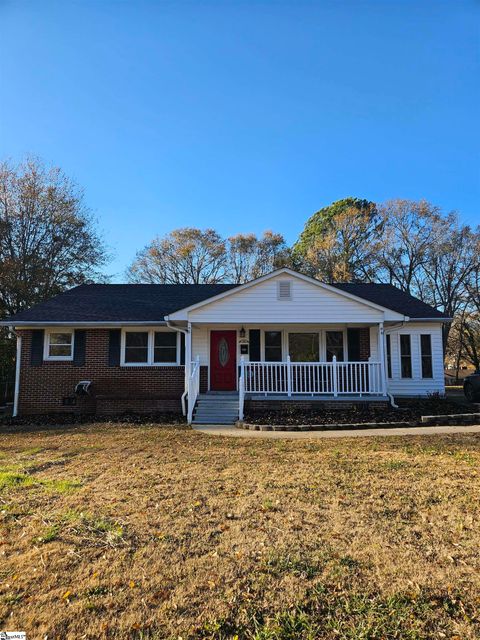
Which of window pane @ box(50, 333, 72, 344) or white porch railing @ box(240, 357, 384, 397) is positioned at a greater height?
window pane @ box(50, 333, 72, 344)

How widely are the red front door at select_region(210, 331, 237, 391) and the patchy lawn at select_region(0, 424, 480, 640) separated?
285 inches

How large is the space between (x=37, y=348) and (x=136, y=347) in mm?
3310

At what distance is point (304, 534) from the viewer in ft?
12.6

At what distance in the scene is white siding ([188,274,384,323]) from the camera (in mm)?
12773

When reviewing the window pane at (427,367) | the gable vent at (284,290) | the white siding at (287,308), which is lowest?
the window pane at (427,367)

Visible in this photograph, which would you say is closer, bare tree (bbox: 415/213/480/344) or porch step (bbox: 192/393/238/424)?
porch step (bbox: 192/393/238/424)

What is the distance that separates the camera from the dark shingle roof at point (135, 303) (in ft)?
45.8

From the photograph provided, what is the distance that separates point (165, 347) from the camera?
14109 mm

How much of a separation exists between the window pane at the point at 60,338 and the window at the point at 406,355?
11.6 m

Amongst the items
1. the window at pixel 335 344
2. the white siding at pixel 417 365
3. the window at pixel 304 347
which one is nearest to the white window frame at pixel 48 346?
the window at pixel 304 347

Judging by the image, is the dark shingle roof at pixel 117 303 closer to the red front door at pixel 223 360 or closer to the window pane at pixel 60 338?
the window pane at pixel 60 338

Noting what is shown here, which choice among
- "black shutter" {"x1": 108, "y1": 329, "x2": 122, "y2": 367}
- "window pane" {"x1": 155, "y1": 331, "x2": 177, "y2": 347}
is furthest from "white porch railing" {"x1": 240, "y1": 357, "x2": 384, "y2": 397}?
"black shutter" {"x1": 108, "y1": 329, "x2": 122, "y2": 367}

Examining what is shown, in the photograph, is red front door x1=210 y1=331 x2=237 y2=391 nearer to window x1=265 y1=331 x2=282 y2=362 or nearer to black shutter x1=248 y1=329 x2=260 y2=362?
black shutter x1=248 y1=329 x2=260 y2=362

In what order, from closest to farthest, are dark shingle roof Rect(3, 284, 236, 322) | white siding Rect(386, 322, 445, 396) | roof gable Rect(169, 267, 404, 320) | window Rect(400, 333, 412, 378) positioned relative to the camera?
1. roof gable Rect(169, 267, 404, 320)
2. dark shingle roof Rect(3, 284, 236, 322)
3. white siding Rect(386, 322, 445, 396)
4. window Rect(400, 333, 412, 378)
